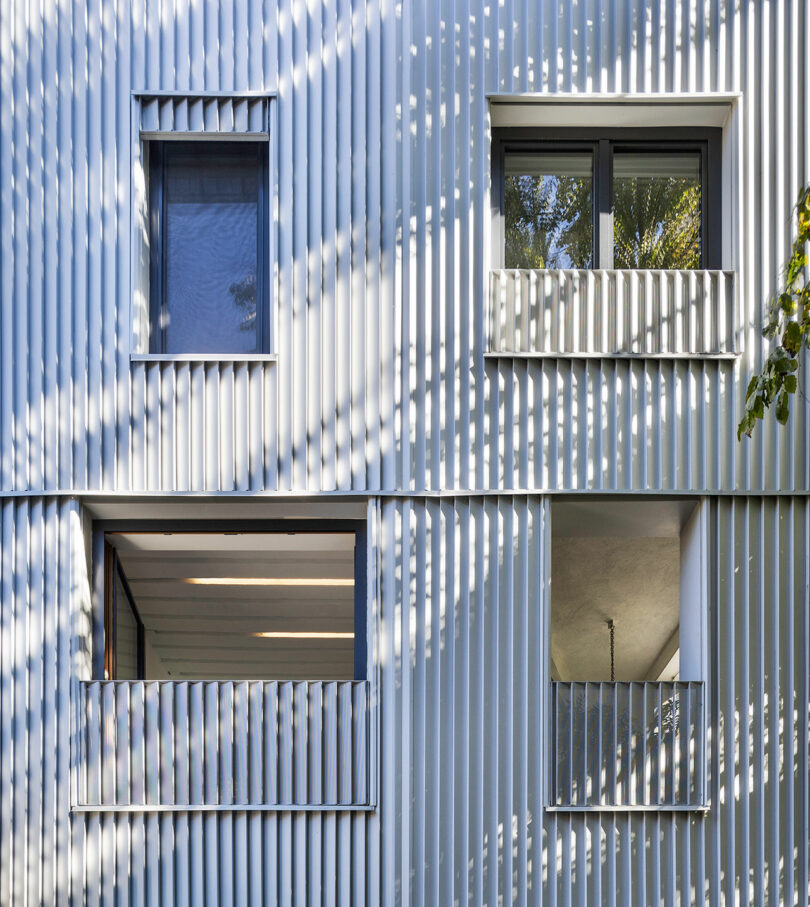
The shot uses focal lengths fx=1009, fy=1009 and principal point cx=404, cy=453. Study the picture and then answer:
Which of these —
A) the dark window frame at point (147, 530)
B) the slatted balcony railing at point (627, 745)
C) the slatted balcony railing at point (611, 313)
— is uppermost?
the slatted balcony railing at point (611, 313)

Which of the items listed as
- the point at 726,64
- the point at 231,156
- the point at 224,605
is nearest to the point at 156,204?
the point at 231,156

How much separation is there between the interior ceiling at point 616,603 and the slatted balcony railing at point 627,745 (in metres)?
2.05

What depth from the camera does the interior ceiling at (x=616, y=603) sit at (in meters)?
8.94

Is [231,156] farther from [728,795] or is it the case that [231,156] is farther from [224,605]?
[728,795]

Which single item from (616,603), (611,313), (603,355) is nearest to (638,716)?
(603,355)

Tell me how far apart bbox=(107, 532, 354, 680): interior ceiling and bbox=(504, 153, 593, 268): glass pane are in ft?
7.28

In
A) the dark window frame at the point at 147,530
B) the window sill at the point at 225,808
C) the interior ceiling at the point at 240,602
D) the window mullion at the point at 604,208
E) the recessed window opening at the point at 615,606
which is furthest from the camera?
the recessed window opening at the point at 615,606

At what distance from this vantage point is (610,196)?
6555mm

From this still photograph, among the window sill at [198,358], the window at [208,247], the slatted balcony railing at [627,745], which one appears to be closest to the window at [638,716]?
the slatted balcony railing at [627,745]

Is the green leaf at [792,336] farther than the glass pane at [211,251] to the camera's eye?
No

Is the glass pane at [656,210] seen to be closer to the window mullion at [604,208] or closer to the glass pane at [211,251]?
the window mullion at [604,208]

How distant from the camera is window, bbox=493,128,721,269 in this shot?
661 centimetres

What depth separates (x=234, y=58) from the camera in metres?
A: 6.39

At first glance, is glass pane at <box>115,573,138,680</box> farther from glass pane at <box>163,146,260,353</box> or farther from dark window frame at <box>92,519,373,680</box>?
glass pane at <box>163,146,260,353</box>
